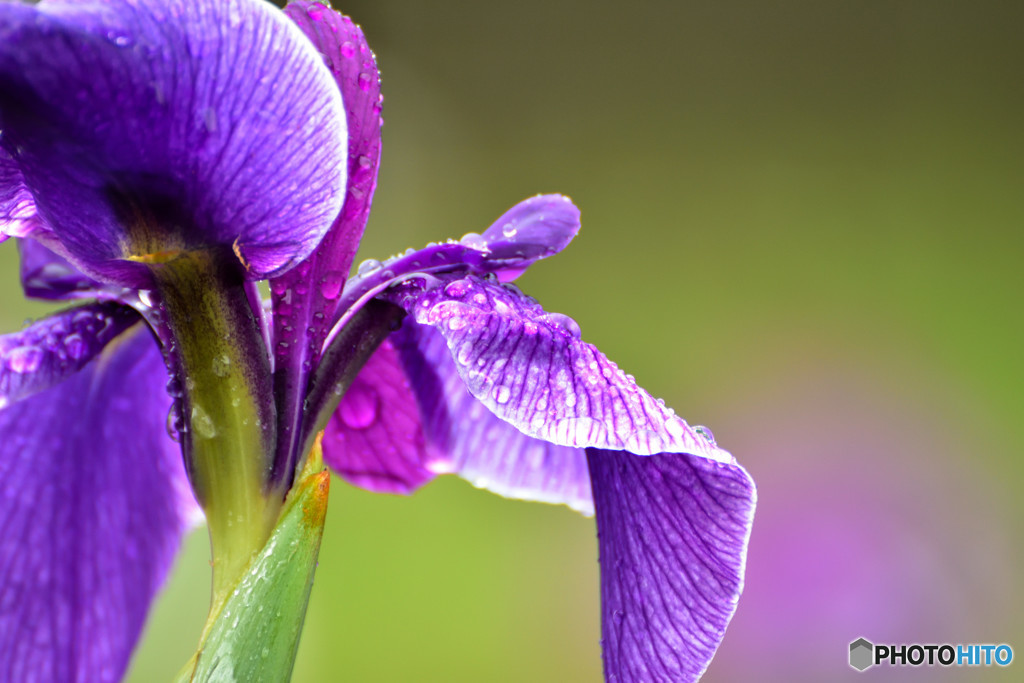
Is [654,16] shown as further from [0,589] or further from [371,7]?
[0,589]

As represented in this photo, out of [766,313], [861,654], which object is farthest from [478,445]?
[766,313]

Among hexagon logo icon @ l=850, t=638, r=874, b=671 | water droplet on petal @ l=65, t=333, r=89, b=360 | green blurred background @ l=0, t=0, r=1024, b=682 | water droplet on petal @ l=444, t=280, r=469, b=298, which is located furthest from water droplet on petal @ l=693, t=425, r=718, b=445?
green blurred background @ l=0, t=0, r=1024, b=682

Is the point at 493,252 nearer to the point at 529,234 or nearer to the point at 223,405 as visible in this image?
the point at 529,234

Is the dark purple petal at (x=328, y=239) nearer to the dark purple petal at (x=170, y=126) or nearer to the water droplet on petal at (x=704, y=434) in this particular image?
the dark purple petal at (x=170, y=126)

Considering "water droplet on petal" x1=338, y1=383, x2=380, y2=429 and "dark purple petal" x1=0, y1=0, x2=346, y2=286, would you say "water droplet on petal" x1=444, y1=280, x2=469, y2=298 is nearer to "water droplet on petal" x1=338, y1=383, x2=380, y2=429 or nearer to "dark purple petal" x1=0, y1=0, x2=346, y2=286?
"dark purple petal" x1=0, y1=0, x2=346, y2=286

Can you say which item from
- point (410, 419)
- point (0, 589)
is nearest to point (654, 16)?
point (410, 419)
